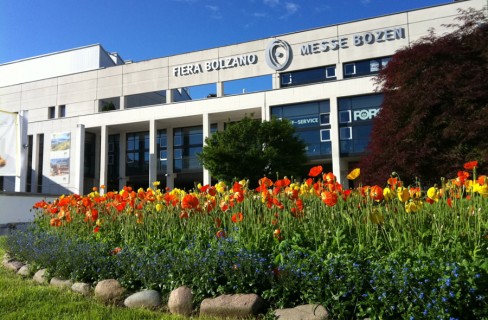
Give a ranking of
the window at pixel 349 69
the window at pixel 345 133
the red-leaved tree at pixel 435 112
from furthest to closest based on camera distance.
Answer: the window at pixel 349 69
the window at pixel 345 133
the red-leaved tree at pixel 435 112

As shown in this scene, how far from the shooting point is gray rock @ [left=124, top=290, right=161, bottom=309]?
4.65m

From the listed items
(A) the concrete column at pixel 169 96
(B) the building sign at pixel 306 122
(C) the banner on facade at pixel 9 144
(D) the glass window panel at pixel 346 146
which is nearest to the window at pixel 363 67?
(B) the building sign at pixel 306 122

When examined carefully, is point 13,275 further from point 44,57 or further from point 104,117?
point 44,57

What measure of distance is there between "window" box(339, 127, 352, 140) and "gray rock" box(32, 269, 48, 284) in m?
29.0

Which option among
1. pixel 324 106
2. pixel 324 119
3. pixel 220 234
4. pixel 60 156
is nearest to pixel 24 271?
pixel 220 234

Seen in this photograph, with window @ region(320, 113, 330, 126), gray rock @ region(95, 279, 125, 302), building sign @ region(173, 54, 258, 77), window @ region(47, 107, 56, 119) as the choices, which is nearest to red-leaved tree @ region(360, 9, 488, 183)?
gray rock @ region(95, 279, 125, 302)

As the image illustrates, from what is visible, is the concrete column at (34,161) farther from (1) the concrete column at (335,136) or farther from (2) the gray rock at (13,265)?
(2) the gray rock at (13,265)

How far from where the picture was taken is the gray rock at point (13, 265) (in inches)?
281

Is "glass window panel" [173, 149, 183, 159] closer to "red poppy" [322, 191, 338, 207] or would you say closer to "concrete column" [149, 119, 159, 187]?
"concrete column" [149, 119, 159, 187]

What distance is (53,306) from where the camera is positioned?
4582 millimetres

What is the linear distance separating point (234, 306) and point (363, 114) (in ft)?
98.9

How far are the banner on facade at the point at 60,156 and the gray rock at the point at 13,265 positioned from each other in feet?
125

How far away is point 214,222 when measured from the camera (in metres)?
5.98

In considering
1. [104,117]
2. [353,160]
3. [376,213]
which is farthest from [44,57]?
[376,213]
